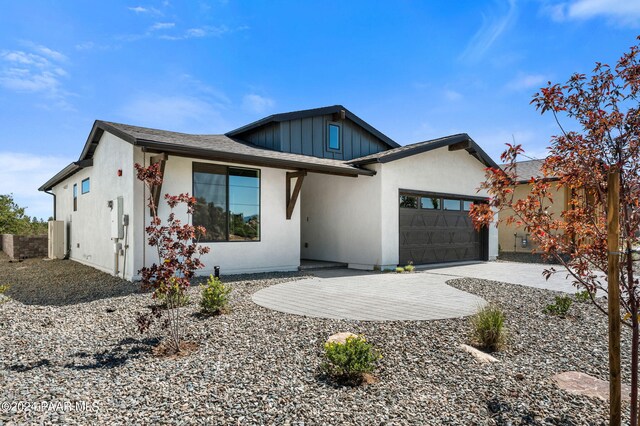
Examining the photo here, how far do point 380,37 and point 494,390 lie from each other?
9.10 m

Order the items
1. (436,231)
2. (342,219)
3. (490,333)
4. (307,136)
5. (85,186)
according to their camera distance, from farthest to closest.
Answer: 1. (85,186)
2. (307,136)
3. (436,231)
4. (342,219)
5. (490,333)

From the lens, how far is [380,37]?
32.6 feet

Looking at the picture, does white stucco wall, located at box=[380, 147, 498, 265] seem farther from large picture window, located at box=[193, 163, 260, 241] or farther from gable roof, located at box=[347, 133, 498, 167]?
large picture window, located at box=[193, 163, 260, 241]

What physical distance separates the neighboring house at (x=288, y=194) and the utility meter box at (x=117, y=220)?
30 millimetres

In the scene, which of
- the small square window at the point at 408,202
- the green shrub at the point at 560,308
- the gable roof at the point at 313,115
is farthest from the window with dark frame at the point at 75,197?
the green shrub at the point at 560,308

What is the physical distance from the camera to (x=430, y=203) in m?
12.9

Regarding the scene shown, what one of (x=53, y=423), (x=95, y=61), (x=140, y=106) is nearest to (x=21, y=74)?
(x=95, y=61)

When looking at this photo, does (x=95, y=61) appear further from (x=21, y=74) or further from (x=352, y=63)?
(x=352, y=63)

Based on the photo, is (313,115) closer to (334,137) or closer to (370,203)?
(334,137)

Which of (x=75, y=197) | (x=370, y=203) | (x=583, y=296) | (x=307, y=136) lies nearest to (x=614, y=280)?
(x=583, y=296)

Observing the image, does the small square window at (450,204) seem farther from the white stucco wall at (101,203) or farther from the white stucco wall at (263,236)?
the white stucco wall at (101,203)

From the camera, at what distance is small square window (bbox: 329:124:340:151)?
13.7m

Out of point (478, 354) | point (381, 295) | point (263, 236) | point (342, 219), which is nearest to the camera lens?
point (478, 354)

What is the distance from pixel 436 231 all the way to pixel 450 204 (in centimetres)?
130
